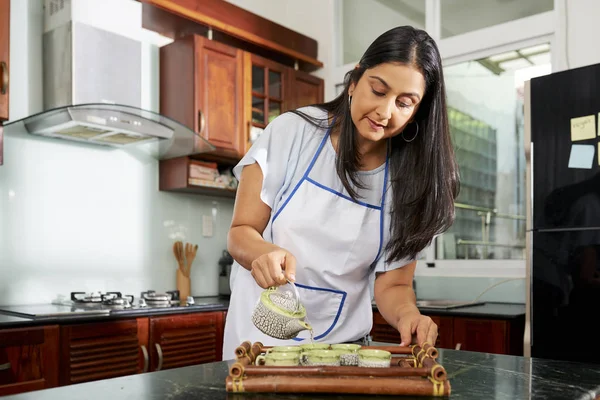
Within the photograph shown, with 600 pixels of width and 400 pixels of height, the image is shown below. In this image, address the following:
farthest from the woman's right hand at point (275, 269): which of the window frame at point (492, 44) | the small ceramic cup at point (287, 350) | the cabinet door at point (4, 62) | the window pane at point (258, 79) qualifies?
the window pane at point (258, 79)

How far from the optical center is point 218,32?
3.72m

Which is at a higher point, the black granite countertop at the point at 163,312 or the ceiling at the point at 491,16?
the ceiling at the point at 491,16

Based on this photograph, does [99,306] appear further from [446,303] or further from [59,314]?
[446,303]

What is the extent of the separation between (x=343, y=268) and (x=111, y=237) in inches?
82.7

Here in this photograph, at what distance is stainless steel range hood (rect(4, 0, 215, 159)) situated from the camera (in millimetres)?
2811

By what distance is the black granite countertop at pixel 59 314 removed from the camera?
2.33 m

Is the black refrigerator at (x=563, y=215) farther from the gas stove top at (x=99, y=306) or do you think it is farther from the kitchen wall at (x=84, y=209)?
the kitchen wall at (x=84, y=209)

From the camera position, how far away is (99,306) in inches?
111

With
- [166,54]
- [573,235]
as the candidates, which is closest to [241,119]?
[166,54]

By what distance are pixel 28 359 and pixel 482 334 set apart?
2001 mm

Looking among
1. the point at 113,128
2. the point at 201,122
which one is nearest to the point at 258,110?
the point at 201,122

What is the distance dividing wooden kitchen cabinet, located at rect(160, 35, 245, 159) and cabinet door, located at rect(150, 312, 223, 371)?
972 mm

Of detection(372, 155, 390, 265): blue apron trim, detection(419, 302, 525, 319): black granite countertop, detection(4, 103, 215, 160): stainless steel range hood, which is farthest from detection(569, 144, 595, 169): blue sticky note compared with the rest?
detection(4, 103, 215, 160): stainless steel range hood

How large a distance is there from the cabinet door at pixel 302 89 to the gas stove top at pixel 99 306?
5.03 ft
